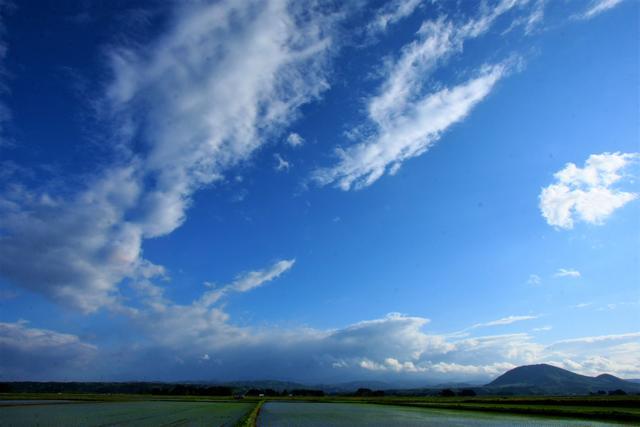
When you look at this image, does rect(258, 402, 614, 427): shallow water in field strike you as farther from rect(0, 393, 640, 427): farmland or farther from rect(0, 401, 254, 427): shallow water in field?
rect(0, 401, 254, 427): shallow water in field

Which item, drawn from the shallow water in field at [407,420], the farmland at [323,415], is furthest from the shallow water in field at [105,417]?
the shallow water in field at [407,420]

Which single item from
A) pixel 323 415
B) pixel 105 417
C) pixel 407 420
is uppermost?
pixel 105 417

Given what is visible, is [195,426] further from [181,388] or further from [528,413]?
[181,388]

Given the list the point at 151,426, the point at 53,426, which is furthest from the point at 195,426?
the point at 53,426

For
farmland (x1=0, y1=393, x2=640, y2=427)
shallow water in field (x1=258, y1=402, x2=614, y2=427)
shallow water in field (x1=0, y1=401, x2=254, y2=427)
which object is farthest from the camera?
farmland (x1=0, y1=393, x2=640, y2=427)

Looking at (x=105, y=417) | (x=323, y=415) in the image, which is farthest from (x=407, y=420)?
(x=105, y=417)

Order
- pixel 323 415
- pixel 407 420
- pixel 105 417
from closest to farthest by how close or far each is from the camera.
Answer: pixel 105 417
pixel 407 420
pixel 323 415

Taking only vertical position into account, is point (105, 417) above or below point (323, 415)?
above

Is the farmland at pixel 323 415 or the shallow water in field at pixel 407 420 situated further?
the farmland at pixel 323 415

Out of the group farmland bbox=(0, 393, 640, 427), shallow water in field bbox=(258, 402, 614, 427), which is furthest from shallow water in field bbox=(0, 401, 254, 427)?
shallow water in field bbox=(258, 402, 614, 427)

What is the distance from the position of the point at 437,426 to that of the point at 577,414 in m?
17.9

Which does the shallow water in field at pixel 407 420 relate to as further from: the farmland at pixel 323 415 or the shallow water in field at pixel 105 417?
the shallow water in field at pixel 105 417

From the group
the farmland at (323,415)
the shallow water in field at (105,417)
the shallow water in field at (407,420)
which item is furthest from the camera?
the farmland at (323,415)

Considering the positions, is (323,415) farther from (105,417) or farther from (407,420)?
(105,417)
